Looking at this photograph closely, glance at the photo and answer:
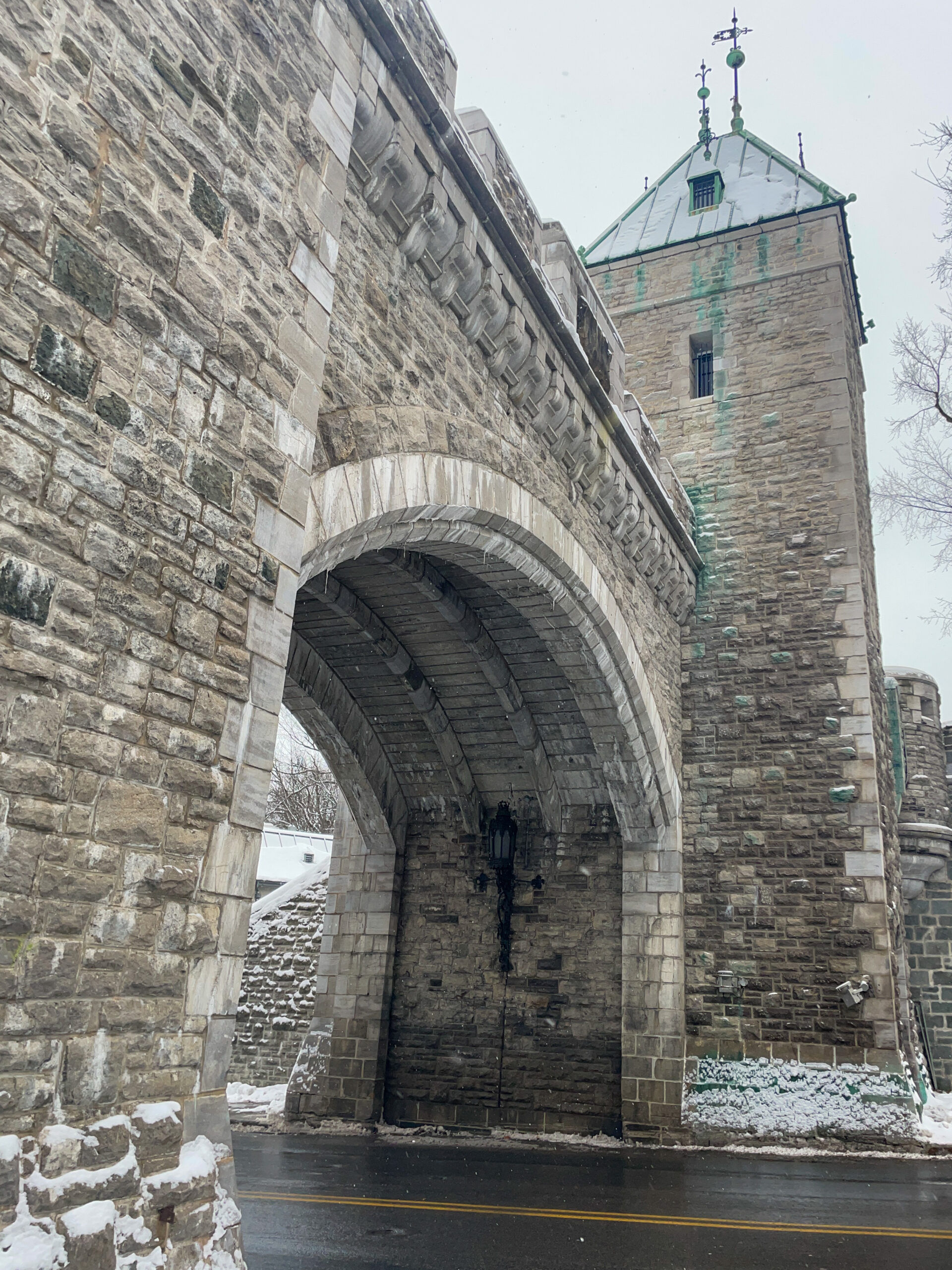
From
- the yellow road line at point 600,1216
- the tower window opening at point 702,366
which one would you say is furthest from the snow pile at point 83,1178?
the tower window opening at point 702,366

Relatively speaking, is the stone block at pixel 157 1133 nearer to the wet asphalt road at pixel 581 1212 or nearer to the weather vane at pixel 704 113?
the wet asphalt road at pixel 581 1212

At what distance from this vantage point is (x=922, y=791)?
15.0 meters

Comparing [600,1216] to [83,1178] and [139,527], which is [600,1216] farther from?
[139,527]

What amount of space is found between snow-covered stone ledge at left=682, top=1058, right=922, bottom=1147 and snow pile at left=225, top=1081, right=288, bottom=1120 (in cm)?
466

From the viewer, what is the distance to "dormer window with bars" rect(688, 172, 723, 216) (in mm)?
15234

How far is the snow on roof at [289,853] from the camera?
72.7 ft

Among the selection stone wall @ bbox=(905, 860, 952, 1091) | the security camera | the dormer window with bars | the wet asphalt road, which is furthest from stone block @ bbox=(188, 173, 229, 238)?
stone wall @ bbox=(905, 860, 952, 1091)

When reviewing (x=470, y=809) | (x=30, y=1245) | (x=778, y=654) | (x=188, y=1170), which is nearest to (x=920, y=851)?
(x=778, y=654)

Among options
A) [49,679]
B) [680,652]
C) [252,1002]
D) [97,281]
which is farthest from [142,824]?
[252,1002]

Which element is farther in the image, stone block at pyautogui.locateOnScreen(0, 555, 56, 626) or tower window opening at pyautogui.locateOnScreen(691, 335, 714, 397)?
tower window opening at pyautogui.locateOnScreen(691, 335, 714, 397)

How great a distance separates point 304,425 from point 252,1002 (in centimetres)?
1132

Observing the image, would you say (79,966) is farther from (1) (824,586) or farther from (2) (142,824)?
(1) (824,586)

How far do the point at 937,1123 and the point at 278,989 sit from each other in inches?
324

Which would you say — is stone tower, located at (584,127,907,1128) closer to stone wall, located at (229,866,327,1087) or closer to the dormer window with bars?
the dormer window with bars
